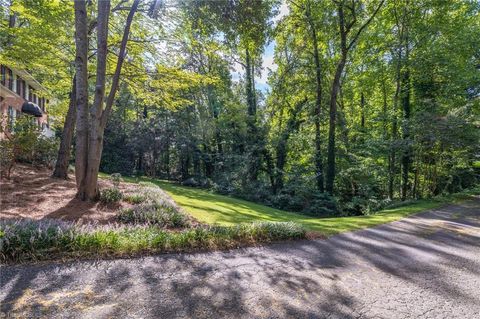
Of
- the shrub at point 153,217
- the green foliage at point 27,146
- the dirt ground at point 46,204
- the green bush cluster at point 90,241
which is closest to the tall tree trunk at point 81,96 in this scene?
the dirt ground at point 46,204

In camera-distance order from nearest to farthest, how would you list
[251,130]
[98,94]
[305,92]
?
[98,94] → [305,92] → [251,130]

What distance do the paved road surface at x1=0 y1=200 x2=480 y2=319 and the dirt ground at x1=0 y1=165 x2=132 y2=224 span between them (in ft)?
8.55

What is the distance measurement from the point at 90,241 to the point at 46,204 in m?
3.69

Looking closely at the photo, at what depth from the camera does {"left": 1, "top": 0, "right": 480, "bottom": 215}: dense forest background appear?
361 inches

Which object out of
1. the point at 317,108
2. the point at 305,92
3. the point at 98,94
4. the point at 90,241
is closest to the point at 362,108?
the point at 305,92

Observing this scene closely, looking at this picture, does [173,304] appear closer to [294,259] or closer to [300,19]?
[294,259]

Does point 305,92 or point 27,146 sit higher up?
point 305,92

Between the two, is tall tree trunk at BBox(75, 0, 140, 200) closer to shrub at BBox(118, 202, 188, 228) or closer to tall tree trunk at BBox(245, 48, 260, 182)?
shrub at BBox(118, 202, 188, 228)

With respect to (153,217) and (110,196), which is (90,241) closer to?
(153,217)

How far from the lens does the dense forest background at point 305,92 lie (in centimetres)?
917

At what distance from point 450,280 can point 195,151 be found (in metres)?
22.0

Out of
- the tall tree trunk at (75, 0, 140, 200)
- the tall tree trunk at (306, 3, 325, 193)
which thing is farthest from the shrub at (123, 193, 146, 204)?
the tall tree trunk at (306, 3, 325, 193)

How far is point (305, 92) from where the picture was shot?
18688 millimetres

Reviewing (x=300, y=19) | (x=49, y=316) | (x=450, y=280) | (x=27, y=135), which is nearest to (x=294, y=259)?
(x=450, y=280)
